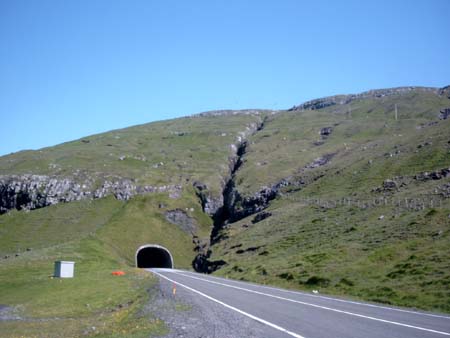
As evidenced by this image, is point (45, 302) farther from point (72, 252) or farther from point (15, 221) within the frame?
point (15, 221)

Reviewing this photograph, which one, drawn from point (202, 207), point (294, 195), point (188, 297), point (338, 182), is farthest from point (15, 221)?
point (188, 297)

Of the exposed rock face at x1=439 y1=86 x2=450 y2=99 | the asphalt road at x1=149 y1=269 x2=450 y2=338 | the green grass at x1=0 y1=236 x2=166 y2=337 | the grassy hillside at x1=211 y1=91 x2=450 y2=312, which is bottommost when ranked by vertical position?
the green grass at x1=0 y1=236 x2=166 y2=337

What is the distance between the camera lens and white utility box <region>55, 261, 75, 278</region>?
45.3 meters

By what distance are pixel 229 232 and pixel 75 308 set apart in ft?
187

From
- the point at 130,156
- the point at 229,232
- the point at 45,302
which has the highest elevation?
the point at 130,156

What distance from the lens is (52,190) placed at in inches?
4417

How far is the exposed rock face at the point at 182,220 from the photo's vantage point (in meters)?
103

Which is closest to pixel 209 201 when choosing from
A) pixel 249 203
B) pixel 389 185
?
pixel 249 203

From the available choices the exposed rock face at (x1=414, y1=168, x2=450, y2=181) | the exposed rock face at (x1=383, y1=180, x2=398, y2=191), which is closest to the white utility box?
the exposed rock face at (x1=383, y1=180, x2=398, y2=191)

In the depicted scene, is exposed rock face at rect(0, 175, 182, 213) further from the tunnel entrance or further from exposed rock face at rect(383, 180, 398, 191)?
exposed rock face at rect(383, 180, 398, 191)

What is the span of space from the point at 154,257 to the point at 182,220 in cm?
1100

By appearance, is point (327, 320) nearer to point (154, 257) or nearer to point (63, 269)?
point (63, 269)

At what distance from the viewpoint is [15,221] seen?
10194cm

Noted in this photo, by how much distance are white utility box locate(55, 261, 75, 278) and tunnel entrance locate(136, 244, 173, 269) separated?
41141mm
